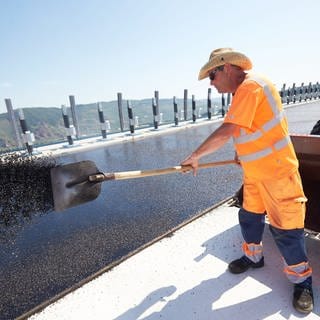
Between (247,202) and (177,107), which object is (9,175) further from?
(177,107)

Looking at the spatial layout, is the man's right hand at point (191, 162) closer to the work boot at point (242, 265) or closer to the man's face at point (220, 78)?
the man's face at point (220, 78)

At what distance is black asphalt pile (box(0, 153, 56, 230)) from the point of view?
2326mm

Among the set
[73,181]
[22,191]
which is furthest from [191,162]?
[22,191]

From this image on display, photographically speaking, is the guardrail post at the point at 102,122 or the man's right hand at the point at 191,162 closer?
the man's right hand at the point at 191,162

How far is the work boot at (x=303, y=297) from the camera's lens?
194cm

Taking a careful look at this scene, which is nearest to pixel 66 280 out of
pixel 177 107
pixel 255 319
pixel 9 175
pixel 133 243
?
pixel 133 243

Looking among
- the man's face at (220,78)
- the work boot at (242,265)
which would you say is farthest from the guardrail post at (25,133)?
the man's face at (220,78)

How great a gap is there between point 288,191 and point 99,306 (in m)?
1.60

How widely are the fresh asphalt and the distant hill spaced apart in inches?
184

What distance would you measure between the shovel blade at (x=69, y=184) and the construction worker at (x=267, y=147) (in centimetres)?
84

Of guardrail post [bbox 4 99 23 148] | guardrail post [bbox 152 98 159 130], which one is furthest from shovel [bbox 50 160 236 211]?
guardrail post [bbox 152 98 159 130]

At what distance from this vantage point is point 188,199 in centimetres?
456

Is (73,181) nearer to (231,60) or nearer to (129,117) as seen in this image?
(231,60)

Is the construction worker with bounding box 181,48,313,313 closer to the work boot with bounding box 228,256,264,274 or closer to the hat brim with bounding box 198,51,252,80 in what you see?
the hat brim with bounding box 198,51,252,80
